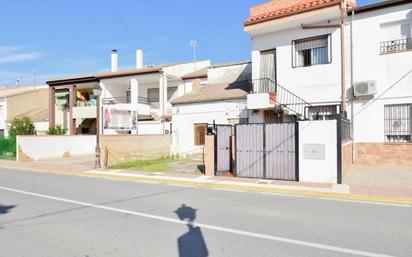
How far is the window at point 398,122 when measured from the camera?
15.4 meters

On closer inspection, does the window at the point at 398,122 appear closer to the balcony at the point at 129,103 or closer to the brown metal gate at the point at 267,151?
the brown metal gate at the point at 267,151

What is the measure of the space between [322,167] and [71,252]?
9470mm

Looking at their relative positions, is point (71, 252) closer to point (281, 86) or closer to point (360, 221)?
point (360, 221)

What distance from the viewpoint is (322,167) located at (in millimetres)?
12781

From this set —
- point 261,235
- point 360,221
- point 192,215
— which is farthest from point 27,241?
point 360,221

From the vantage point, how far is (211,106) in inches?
887

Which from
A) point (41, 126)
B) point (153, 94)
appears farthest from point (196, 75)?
point (41, 126)

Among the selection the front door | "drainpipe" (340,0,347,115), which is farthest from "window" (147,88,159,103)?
"drainpipe" (340,0,347,115)

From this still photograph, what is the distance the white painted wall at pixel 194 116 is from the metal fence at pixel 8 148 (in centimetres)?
1161

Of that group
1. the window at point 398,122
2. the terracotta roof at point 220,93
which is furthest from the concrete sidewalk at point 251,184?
the terracotta roof at point 220,93

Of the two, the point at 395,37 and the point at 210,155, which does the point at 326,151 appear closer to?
the point at 210,155

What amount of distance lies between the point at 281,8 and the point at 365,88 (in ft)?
20.0

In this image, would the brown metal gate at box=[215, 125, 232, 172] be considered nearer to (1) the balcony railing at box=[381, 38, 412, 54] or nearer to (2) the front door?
(2) the front door

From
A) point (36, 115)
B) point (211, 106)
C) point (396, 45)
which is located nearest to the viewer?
point (396, 45)
